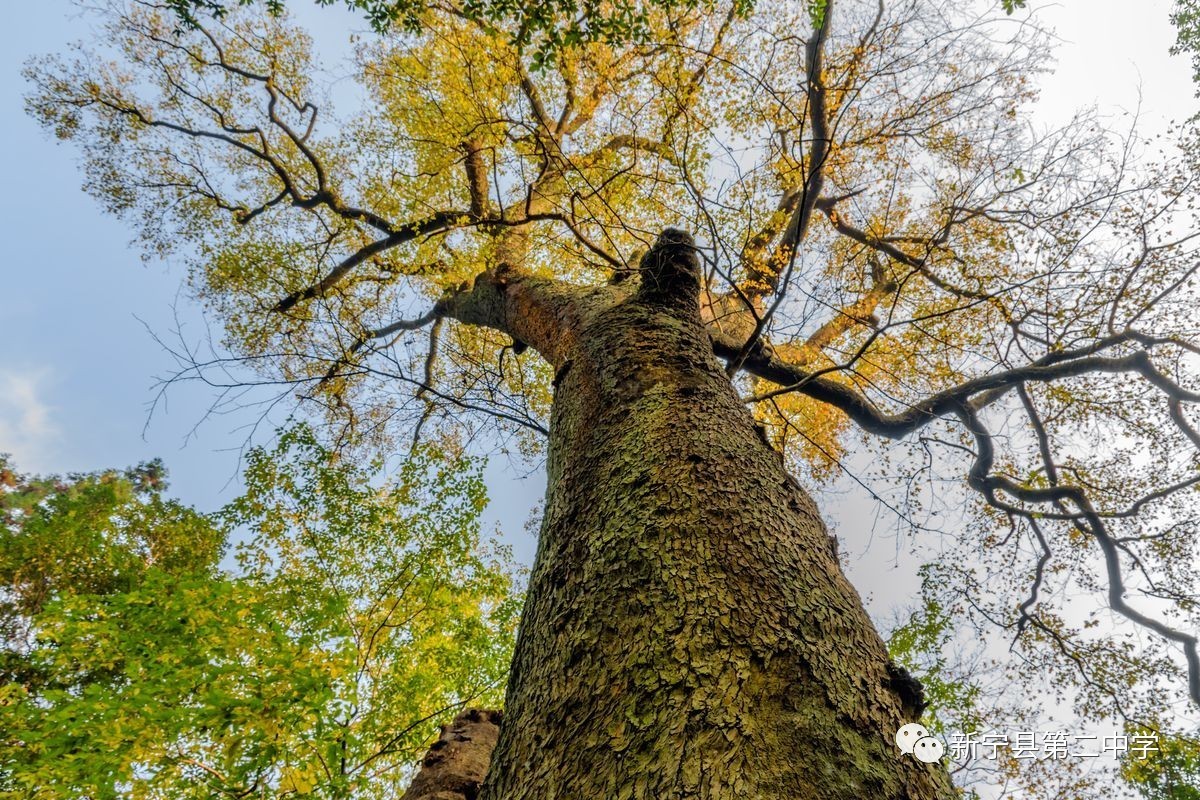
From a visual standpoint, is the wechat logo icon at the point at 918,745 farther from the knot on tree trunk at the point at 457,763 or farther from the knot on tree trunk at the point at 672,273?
the knot on tree trunk at the point at 672,273

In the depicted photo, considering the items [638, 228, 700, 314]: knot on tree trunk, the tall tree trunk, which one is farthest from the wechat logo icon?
[638, 228, 700, 314]: knot on tree trunk

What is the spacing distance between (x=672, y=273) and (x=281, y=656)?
9.69 feet

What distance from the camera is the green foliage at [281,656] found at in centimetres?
251

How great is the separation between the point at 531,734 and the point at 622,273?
11.9 ft

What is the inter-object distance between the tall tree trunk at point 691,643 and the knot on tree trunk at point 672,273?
1140 millimetres

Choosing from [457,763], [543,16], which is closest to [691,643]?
[457,763]

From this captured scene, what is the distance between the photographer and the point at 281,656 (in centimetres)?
272

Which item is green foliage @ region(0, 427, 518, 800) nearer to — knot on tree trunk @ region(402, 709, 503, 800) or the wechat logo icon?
knot on tree trunk @ region(402, 709, 503, 800)

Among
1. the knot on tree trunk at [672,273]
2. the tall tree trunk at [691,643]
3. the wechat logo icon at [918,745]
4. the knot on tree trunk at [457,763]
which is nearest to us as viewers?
the tall tree trunk at [691,643]

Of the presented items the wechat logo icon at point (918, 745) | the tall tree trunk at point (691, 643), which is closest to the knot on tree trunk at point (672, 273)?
the tall tree trunk at point (691, 643)

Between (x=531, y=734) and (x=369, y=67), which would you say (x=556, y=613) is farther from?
(x=369, y=67)

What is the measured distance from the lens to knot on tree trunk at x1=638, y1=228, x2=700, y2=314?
3.15 m

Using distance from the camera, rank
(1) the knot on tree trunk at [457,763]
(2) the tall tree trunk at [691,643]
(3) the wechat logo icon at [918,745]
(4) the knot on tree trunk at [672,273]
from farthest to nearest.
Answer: (4) the knot on tree trunk at [672,273] < (1) the knot on tree trunk at [457,763] < (3) the wechat logo icon at [918,745] < (2) the tall tree trunk at [691,643]

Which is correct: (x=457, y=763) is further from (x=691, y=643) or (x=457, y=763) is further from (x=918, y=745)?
(x=918, y=745)
